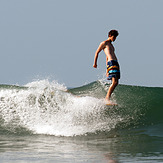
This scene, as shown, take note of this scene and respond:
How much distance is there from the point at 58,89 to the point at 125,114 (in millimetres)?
2066

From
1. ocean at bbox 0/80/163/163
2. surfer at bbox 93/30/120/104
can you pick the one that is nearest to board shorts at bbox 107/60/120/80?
surfer at bbox 93/30/120/104

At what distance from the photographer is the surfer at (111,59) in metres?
7.66

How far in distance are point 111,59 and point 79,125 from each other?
1764 mm

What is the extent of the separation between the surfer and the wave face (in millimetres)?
588

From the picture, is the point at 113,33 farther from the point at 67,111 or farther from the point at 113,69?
the point at 67,111

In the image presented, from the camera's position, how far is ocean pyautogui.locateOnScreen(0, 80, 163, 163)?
4.93 meters

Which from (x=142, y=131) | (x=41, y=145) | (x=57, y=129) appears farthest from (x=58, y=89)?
(x=41, y=145)

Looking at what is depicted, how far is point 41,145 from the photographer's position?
19.2ft

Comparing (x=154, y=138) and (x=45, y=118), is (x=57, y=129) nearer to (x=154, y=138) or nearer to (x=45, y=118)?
(x=45, y=118)

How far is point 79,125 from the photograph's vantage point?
24.8 ft

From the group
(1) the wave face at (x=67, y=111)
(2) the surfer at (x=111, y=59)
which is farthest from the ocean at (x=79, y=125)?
(2) the surfer at (x=111, y=59)

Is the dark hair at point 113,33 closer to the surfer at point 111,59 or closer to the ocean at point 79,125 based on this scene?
the surfer at point 111,59

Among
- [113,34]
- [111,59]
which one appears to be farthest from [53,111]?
[113,34]

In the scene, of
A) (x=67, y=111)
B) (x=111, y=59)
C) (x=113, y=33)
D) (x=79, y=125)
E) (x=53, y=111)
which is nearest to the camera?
(x=79, y=125)
